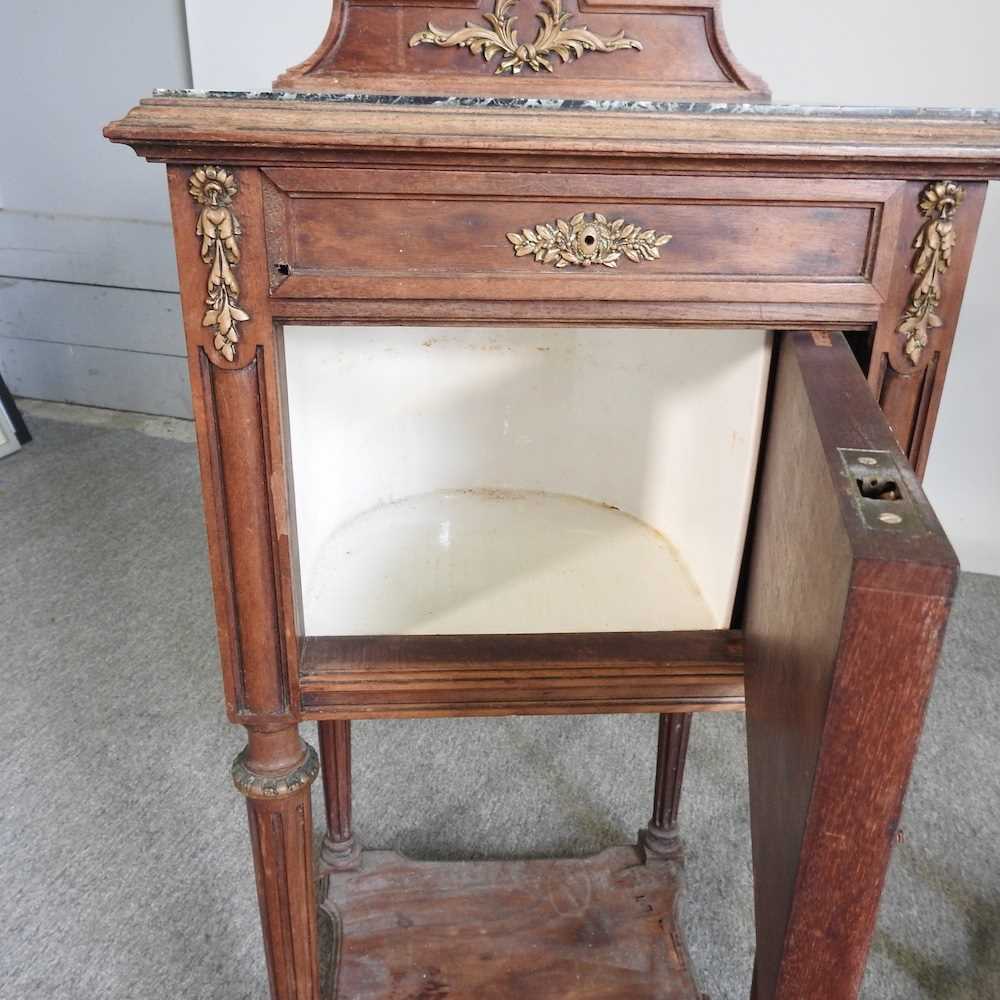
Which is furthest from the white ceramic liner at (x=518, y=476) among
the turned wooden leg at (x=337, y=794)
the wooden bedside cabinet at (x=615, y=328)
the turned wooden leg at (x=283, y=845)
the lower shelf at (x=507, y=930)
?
the lower shelf at (x=507, y=930)

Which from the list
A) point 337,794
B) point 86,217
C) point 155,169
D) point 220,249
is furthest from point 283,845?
point 86,217

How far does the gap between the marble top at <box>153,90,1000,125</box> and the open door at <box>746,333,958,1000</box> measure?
147 millimetres

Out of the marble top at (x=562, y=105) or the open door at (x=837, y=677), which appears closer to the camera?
the open door at (x=837, y=677)

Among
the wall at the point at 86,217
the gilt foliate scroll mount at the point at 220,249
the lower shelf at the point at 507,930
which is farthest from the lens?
the wall at the point at 86,217

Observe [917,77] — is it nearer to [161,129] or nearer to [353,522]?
[353,522]

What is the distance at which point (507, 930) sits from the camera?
1.08 meters

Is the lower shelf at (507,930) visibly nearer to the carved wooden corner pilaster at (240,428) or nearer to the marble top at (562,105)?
the carved wooden corner pilaster at (240,428)

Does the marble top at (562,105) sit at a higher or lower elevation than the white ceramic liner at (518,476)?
higher

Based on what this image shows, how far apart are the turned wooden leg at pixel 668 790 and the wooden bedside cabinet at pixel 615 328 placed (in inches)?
9.5

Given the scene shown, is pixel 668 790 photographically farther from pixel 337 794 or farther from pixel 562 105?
pixel 562 105

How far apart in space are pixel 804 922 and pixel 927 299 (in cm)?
39

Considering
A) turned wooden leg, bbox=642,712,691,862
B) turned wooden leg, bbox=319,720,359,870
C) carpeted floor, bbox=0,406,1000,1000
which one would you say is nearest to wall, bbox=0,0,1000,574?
carpeted floor, bbox=0,406,1000,1000

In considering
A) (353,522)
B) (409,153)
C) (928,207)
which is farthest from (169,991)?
(928,207)

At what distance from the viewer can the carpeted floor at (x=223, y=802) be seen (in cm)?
109
